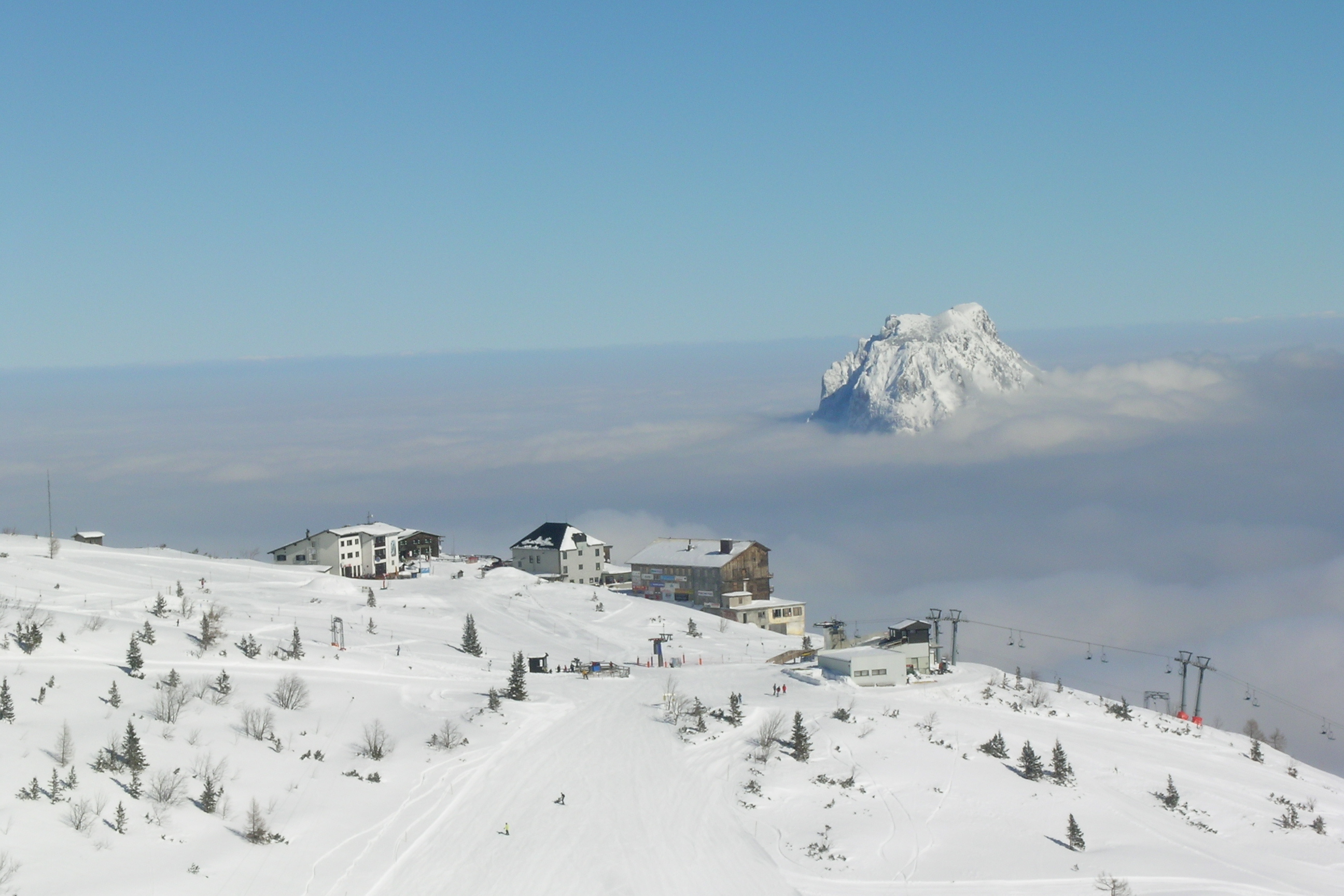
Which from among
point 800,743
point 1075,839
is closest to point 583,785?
point 800,743

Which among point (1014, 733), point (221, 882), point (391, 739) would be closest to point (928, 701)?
point (1014, 733)

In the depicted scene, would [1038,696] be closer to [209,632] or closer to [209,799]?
[209,632]

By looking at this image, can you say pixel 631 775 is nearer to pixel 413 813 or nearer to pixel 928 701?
pixel 413 813

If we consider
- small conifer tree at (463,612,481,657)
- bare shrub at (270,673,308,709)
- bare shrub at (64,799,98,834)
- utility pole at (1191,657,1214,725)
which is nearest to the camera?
bare shrub at (64,799,98,834)

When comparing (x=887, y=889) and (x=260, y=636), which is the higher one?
(x=260, y=636)

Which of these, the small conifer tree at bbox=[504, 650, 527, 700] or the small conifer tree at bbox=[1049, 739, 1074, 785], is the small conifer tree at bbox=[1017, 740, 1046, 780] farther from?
the small conifer tree at bbox=[504, 650, 527, 700]

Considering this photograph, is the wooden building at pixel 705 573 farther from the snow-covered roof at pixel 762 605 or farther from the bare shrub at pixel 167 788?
the bare shrub at pixel 167 788

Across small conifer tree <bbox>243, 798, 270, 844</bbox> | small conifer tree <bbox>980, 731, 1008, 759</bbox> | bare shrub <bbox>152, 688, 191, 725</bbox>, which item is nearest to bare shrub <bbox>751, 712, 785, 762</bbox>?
small conifer tree <bbox>980, 731, 1008, 759</bbox>
